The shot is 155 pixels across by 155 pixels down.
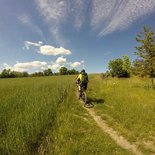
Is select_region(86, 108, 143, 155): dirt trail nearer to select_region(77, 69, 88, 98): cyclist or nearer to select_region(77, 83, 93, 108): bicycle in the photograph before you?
select_region(77, 83, 93, 108): bicycle

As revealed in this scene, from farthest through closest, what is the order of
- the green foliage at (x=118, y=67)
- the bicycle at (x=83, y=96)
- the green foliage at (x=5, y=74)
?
the green foliage at (x=5, y=74)
the green foliage at (x=118, y=67)
the bicycle at (x=83, y=96)

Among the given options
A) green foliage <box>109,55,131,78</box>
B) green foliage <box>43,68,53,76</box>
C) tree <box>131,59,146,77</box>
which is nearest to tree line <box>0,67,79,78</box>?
green foliage <box>43,68,53,76</box>

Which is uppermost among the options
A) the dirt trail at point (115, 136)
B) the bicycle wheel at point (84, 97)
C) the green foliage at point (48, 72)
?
the green foliage at point (48, 72)

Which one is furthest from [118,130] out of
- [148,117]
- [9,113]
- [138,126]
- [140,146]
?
[9,113]

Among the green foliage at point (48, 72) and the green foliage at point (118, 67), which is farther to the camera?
the green foliage at point (48, 72)

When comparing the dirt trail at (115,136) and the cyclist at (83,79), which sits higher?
the cyclist at (83,79)

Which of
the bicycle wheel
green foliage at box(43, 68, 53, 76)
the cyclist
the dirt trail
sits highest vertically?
green foliage at box(43, 68, 53, 76)

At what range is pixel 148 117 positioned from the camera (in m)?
11.0

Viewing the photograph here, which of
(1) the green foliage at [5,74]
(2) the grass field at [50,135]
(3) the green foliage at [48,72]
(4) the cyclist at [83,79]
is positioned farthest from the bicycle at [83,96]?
(3) the green foliage at [48,72]

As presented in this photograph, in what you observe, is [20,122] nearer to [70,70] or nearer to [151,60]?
[151,60]

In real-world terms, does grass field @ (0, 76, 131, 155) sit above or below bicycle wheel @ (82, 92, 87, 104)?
below

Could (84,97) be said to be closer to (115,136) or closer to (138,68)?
(115,136)

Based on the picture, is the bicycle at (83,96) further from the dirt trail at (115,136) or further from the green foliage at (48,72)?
the green foliage at (48,72)

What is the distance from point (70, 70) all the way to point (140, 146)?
14503 cm
